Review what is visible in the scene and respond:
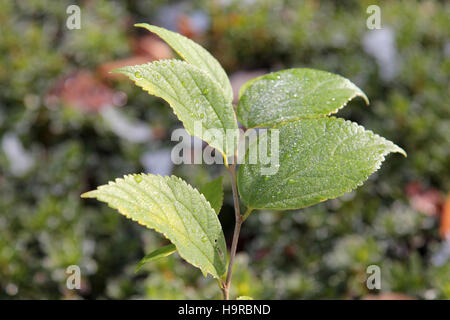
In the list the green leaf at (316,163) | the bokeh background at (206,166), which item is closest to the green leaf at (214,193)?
the green leaf at (316,163)

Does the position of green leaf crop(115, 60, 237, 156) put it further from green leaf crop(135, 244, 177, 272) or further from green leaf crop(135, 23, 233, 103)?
green leaf crop(135, 244, 177, 272)

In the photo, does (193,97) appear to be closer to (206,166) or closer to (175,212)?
(175,212)

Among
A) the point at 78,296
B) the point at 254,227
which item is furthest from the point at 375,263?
the point at 78,296

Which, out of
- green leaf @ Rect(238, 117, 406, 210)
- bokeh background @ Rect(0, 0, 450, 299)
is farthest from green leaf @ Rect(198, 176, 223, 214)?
bokeh background @ Rect(0, 0, 450, 299)

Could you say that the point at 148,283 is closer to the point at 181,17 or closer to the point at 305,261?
the point at 305,261

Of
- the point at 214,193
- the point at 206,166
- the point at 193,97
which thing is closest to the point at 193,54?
the point at 193,97

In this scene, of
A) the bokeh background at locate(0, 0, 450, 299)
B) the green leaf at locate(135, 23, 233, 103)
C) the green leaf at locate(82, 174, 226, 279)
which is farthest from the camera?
the bokeh background at locate(0, 0, 450, 299)
